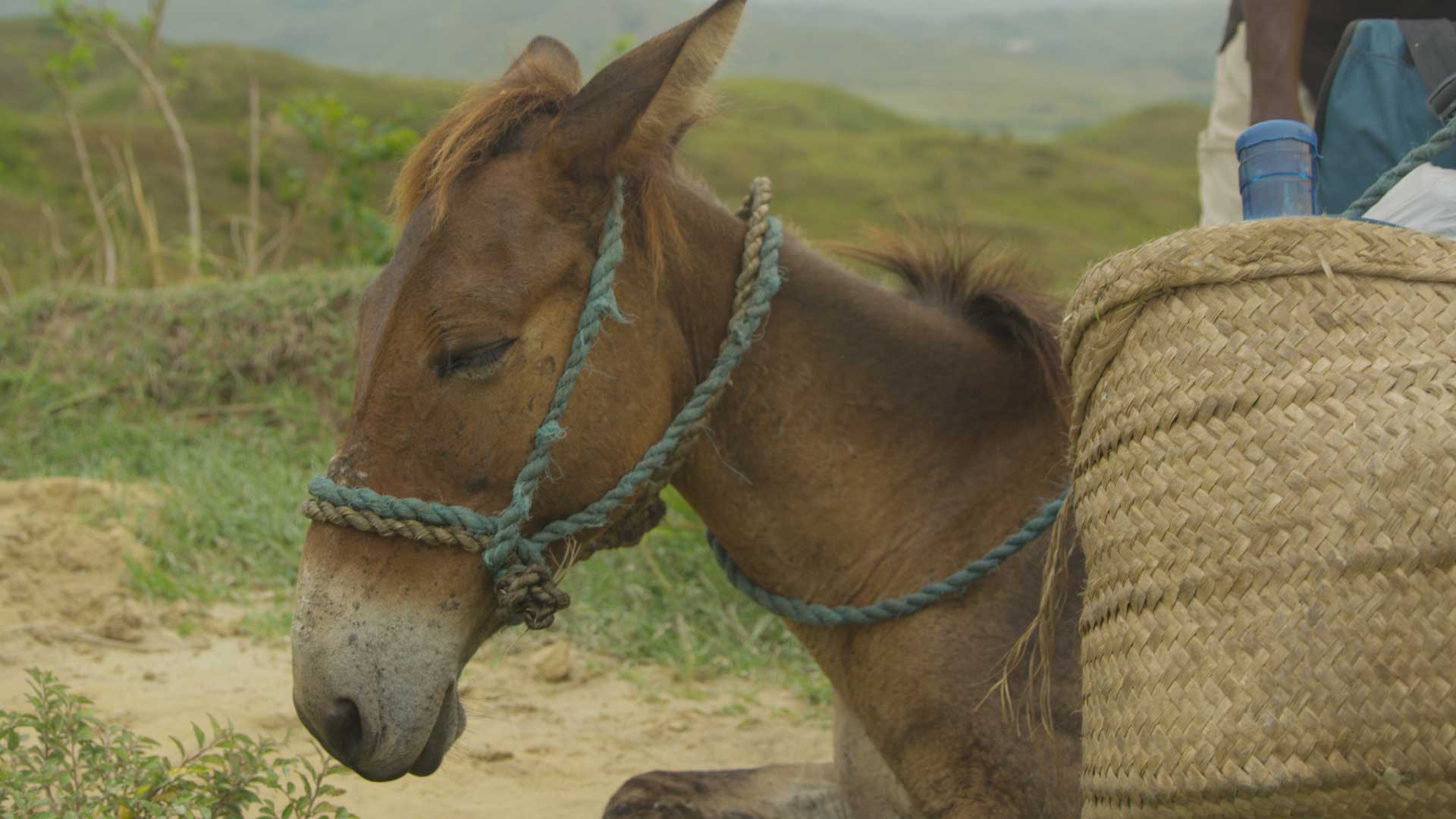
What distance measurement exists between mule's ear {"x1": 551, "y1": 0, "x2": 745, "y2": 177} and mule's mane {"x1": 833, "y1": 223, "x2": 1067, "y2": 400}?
0.77 meters

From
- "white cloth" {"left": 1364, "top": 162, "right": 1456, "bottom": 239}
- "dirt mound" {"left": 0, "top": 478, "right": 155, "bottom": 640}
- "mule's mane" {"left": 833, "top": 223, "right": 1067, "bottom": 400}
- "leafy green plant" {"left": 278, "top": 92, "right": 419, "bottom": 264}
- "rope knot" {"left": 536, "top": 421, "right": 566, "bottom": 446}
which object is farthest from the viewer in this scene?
"leafy green plant" {"left": 278, "top": 92, "right": 419, "bottom": 264}

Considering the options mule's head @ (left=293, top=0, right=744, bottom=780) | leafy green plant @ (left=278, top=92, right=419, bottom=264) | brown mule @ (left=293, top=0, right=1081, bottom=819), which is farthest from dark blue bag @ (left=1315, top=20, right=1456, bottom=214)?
leafy green plant @ (left=278, top=92, right=419, bottom=264)

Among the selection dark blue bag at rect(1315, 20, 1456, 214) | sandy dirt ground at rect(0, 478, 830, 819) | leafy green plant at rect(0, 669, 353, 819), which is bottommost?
sandy dirt ground at rect(0, 478, 830, 819)

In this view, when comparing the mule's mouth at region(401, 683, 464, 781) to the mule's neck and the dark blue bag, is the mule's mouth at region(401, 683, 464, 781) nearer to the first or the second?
the mule's neck

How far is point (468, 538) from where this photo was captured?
200cm

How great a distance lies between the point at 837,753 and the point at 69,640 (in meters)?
2.83

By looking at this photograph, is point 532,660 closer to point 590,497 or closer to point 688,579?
point 688,579

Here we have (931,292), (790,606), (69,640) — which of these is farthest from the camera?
(69,640)

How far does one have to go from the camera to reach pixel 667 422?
7.38 feet

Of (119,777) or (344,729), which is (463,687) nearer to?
(119,777)

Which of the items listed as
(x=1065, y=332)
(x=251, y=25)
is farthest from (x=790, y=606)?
(x=251, y=25)

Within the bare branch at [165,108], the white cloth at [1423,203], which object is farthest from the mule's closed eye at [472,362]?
the bare branch at [165,108]

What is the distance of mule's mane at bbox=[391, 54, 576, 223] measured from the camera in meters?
2.18

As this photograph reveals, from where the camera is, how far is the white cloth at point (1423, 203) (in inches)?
67.2
